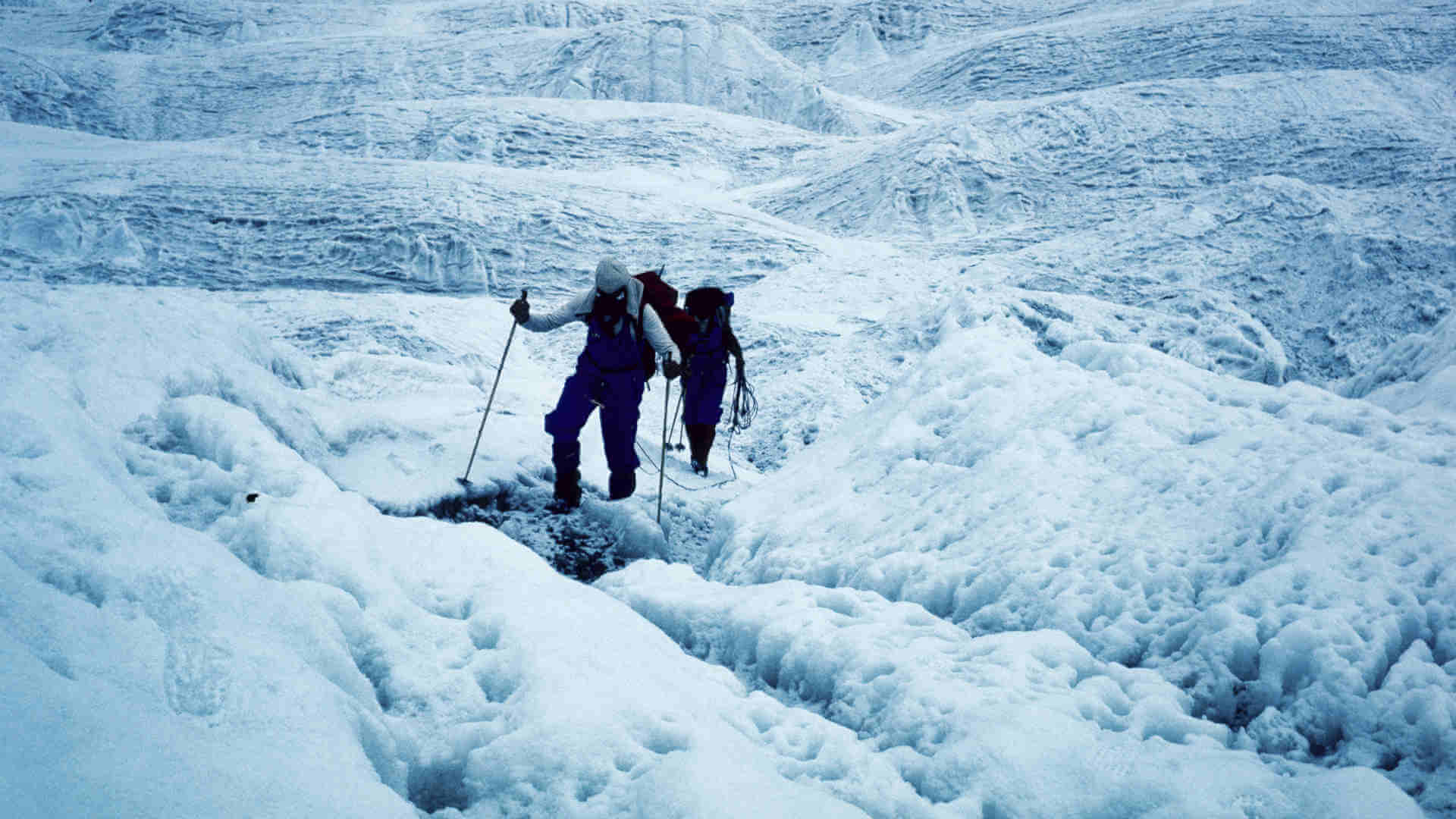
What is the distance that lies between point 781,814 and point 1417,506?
2913 mm

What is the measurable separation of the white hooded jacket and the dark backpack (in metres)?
0.04

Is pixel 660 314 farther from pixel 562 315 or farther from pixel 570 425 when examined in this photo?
pixel 570 425

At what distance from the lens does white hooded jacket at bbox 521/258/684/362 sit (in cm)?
633

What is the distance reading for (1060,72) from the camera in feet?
91.2

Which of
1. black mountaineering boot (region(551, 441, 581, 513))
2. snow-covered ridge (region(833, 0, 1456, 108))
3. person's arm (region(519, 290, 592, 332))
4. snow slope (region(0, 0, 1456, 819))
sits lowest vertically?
black mountaineering boot (region(551, 441, 581, 513))

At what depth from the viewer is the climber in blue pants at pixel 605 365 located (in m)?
6.46

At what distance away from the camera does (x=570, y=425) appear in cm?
653

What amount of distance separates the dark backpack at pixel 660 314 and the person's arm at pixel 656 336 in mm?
29

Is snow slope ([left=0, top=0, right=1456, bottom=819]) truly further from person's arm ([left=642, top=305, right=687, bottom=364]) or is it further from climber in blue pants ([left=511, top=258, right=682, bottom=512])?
person's arm ([left=642, top=305, right=687, bottom=364])

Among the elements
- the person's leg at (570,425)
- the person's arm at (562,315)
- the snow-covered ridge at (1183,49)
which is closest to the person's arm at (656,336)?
the person's arm at (562,315)

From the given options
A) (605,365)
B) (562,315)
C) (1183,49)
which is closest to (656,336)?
(605,365)

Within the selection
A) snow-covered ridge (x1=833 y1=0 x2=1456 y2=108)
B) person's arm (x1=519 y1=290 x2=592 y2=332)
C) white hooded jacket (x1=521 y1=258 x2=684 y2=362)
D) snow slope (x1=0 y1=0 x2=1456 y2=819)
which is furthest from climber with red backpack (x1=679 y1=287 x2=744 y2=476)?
snow-covered ridge (x1=833 y1=0 x2=1456 y2=108)

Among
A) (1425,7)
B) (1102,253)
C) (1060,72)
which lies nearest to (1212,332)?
(1102,253)

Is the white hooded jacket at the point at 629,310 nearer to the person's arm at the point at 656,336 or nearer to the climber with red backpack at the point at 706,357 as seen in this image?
the person's arm at the point at 656,336
